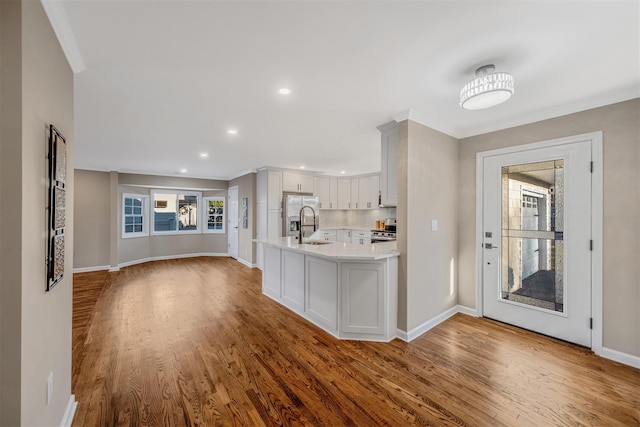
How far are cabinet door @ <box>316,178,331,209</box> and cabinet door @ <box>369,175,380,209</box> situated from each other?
113cm

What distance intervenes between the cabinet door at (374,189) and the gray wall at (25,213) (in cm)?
606

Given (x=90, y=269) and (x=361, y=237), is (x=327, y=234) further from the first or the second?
(x=90, y=269)

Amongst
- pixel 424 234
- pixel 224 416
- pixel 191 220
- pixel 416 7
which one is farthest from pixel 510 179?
pixel 191 220

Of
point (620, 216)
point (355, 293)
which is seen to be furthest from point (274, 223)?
point (620, 216)

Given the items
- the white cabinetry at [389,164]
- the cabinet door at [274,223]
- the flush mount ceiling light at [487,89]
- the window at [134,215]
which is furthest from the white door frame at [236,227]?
the flush mount ceiling light at [487,89]

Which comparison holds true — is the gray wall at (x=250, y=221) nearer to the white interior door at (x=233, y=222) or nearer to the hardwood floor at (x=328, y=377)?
the white interior door at (x=233, y=222)

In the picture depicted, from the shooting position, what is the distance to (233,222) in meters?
7.64

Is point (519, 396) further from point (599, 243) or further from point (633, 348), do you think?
point (599, 243)

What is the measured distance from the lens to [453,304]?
11.5 feet

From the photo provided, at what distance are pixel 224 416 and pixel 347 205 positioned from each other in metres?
5.82

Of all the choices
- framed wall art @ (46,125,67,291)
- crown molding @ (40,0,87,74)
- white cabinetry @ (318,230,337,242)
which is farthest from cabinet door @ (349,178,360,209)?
framed wall art @ (46,125,67,291)

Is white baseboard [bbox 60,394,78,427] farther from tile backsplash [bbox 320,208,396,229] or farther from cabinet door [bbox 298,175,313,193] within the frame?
tile backsplash [bbox 320,208,396,229]

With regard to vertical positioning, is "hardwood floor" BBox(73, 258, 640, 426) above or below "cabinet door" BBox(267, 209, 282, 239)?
below

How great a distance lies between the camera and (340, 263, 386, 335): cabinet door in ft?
9.14
